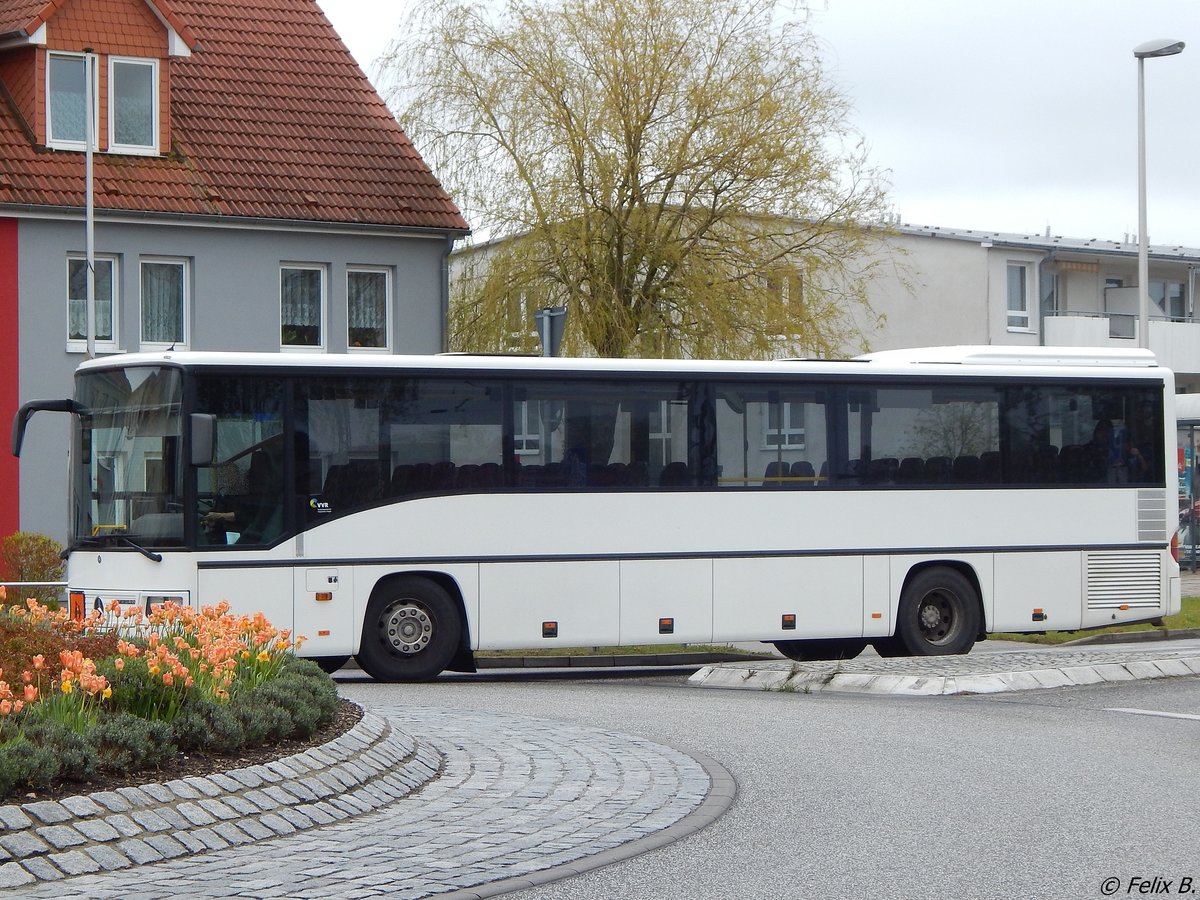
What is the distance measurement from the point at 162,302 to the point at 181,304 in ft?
1.10

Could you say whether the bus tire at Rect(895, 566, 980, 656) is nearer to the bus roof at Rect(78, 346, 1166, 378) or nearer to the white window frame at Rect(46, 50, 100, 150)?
the bus roof at Rect(78, 346, 1166, 378)

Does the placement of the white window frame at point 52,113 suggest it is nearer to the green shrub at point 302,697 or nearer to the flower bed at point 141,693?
the flower bed at point 141,693

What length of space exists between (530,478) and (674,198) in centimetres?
1249

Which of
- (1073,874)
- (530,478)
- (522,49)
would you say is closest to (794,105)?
(522,49)

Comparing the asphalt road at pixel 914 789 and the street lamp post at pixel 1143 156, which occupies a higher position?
the street lamp post at pixel 1143 156

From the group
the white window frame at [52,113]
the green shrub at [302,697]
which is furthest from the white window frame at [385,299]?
the green shrub at [302,697]

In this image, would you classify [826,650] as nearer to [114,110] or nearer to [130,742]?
[130,742]

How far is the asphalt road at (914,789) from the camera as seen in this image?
309 inches

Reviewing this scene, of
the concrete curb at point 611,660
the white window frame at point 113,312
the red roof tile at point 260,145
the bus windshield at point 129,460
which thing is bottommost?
the concrete curb at point 611,660

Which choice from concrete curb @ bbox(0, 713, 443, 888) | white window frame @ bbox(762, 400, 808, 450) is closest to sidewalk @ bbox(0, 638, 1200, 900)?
concrete curb @ bbox(0, 713, 443, 888)

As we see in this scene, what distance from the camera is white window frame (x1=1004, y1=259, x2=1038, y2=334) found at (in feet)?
173

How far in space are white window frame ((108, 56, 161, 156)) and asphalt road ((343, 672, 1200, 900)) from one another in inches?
638

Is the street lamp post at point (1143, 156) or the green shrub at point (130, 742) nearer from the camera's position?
the green shrub at point (130, 742)

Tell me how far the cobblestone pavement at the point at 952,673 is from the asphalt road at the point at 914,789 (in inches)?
10.0
